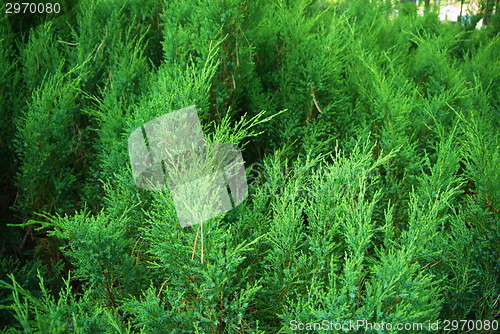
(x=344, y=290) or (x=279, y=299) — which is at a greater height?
(x=344, y=290)

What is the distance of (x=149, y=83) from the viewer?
2434 mm

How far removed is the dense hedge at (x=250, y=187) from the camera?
1.55 metres

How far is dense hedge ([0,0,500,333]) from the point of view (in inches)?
61.0

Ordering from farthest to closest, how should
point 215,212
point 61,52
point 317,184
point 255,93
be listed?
1. point 61,52
2. point 255,93
3. point 317,184
4. point 215,212

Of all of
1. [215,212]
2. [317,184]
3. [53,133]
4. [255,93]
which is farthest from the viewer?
[255,93]

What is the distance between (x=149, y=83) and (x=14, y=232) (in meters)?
1.18

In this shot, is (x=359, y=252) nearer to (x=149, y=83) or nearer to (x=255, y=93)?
(x=255, y=93)

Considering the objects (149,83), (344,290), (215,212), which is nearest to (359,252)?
(344,290)

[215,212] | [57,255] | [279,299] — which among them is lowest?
[57,255]

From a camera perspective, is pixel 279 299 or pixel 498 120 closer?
pixel 279 299

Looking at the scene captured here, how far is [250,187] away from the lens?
2.14 m

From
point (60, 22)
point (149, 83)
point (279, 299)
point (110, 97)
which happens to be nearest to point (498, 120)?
point (279, 299)

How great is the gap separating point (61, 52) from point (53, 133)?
29.7 inches

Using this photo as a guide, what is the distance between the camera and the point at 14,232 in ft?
7.93
